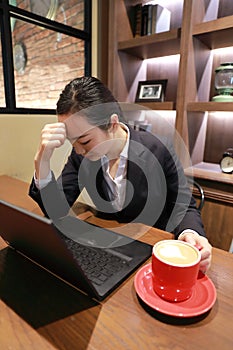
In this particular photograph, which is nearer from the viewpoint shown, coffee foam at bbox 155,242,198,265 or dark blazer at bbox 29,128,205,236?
coffee foam at bbox 155,242,198,265

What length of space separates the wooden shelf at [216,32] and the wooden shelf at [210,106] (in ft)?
1.48

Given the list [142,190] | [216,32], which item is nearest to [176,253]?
[142,190]

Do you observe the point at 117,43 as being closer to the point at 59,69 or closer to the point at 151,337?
the point at 59,69

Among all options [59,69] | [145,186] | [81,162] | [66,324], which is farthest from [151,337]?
[59,69]

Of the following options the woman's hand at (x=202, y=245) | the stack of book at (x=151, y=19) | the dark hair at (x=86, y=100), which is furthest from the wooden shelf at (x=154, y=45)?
the woman's hand at (x=202, y=245)

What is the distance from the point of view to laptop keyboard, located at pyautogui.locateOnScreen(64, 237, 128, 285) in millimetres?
580

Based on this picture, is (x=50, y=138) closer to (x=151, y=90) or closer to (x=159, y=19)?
(x=151, y=90)

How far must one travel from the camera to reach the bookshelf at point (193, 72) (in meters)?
1.64

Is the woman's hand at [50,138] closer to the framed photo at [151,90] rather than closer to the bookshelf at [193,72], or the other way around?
the bookshelf at [193,72]

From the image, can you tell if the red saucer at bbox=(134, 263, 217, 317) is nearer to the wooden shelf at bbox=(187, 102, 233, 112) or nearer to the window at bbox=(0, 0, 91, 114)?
the wooden shelf at bbox=(187, 102, 233, 112)

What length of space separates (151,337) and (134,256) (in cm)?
25

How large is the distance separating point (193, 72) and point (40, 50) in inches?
49.4

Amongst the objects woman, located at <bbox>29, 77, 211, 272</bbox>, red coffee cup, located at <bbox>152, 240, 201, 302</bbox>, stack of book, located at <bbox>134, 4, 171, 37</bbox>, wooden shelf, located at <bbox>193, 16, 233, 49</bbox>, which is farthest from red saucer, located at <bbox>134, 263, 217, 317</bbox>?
stack of book, located at <bbox>134, 4, 171, 37</bbox>

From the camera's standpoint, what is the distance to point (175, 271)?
46 cm
